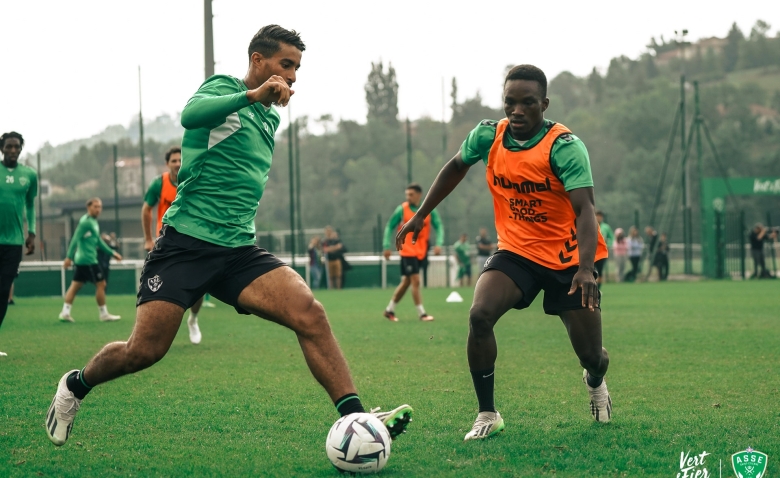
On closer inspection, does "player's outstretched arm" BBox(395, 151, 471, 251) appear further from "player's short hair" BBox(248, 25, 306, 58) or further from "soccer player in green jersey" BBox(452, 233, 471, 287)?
"soccer player in green jersey" BBox(452, 233, 471, 287)

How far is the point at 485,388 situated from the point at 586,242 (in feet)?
3.56

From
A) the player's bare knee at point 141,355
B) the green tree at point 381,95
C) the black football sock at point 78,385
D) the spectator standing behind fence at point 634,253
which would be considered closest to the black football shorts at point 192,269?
the player's bare knee at point 141,355

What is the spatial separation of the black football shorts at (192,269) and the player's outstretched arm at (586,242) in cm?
165

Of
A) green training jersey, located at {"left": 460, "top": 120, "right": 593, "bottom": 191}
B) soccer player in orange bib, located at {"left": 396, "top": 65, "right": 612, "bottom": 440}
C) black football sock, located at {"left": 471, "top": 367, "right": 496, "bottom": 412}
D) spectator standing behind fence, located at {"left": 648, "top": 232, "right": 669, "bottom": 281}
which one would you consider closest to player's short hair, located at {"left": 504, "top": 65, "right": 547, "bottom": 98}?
soccer player in orange bib, located at {"left": 396, "top": 65, "right": 612, "bottom": 440}

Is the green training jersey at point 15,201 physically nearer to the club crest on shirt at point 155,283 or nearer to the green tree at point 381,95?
the club crest on shirt at point 155,283

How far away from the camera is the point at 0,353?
1031 centimetres

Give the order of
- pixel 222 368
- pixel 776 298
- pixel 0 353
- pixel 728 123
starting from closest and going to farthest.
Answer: pixel 222 368
pixel 0 353
pixel 776 298
pixel 728 123

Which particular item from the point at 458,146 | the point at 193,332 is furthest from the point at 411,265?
the point at 458,146

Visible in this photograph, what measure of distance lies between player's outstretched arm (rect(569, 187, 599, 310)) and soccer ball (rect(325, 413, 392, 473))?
1.35 meters

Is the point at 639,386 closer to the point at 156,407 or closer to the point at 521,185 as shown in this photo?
the point at 521,185

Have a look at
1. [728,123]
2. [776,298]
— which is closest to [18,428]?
[776,298]

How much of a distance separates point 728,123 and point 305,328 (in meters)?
84.0

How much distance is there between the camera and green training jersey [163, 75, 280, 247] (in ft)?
16.5

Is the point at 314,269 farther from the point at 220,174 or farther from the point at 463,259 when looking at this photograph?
the point at 220,174
